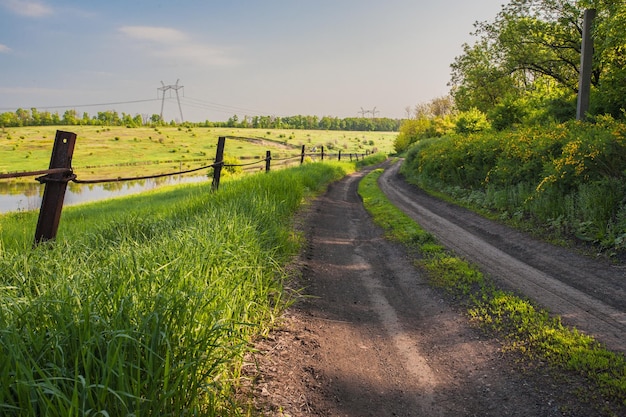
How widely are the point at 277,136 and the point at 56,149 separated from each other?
339 ft

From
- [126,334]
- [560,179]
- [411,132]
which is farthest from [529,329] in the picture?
[411,132]

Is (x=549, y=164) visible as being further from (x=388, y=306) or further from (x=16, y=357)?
(x=16, y=357)

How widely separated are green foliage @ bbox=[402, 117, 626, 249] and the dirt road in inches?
161

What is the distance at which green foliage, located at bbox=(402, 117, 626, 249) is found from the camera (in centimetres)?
769

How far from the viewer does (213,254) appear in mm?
3896

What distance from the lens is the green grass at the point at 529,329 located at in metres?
3.19

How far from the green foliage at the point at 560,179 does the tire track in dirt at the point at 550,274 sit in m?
0.80

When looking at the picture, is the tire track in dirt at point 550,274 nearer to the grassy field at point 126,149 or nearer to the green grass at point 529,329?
the green grass at point 529,329

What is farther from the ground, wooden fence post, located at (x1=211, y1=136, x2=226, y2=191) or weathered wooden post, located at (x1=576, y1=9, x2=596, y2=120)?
weathered wooden post, located at (x1=576, y1=9, x2=596, y2=120)

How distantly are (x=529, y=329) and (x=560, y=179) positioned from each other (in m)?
6.58

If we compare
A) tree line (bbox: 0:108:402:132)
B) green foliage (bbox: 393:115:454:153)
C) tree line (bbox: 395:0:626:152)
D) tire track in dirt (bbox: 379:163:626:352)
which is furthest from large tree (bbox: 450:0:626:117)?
tree line (bbox: 0:108:402:132)

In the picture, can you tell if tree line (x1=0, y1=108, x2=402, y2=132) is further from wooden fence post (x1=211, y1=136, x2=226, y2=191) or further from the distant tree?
wooden fence post (x1=211, y1=136, x2=226, y2=191)

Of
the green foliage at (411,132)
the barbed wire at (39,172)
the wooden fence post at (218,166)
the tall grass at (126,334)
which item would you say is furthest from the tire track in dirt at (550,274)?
the green foliage at (411,132)

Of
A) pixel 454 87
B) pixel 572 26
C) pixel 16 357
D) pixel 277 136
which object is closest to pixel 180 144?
pixel 277 136
